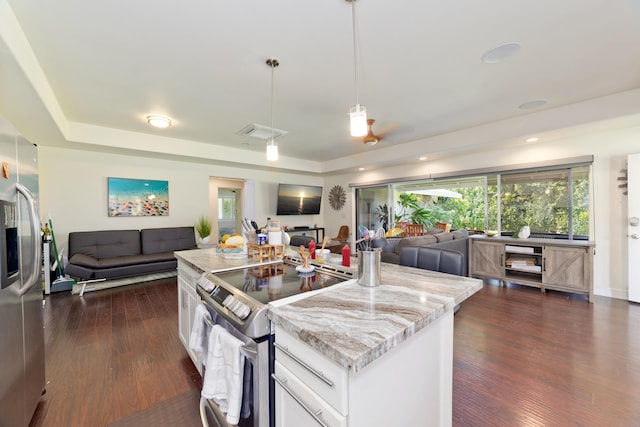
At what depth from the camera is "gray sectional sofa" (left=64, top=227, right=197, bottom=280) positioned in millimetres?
3801

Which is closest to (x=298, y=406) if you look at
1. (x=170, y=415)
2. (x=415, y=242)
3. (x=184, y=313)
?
(x=170, y=415)

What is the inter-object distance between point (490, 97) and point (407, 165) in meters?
2.78

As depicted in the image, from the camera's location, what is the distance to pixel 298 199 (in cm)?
680

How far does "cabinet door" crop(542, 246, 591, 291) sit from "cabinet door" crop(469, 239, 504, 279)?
1.84 feet

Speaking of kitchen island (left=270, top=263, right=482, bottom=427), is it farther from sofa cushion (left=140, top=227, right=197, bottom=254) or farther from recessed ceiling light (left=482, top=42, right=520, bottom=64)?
sofa cushion (left=140, top=227, right=197, bottom=254)

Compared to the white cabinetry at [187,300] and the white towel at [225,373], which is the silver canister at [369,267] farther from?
the white cabinetry at [187,300]

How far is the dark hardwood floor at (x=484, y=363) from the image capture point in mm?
1609

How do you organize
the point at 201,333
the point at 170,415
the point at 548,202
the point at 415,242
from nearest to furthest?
1. the point at 201,333
2. the point at 170,415
3. the point at 415,242
4. the point at 548,202

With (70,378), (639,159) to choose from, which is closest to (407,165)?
(639,159)

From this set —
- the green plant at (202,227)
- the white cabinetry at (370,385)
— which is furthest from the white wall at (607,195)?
the green plant at (202,227)

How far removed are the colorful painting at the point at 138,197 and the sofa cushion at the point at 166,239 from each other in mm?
408

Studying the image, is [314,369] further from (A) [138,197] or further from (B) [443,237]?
(A) [138,197]

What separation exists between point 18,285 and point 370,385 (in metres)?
1.77

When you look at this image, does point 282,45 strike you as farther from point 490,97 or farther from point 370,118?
point 490,97
